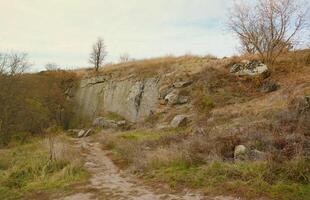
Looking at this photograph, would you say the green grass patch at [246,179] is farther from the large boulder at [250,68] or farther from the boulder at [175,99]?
the large boulder at [250,68]

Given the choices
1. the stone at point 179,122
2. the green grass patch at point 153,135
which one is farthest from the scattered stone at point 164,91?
the green grass patch at point 153,135

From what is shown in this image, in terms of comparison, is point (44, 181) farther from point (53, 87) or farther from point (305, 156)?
point (53, 87)

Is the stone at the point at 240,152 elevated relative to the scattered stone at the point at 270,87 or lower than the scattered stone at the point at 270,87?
lower

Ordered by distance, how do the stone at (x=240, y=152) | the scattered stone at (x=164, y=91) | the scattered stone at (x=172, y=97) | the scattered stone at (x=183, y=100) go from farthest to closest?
the scattered stone at (x=164, y=91) → the scattered stone at (x=172, y=97) → the scattered stone at (x=183, y=100) → the stone at (x=240, y=152)

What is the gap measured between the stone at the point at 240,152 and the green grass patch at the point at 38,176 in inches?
199

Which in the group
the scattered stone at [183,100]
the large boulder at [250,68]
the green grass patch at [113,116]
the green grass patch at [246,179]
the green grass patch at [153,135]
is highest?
the large boulder at [250,68]

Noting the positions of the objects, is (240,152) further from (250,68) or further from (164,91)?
(164,91)

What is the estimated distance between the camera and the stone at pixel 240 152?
36.4 ft

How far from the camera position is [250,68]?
2697 cm

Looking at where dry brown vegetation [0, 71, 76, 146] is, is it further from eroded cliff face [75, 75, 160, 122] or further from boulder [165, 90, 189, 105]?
boulder [165, 90, 189, 105]

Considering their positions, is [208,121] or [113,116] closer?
[208,121]

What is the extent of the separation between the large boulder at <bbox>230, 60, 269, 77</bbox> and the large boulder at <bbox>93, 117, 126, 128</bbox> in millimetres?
9666

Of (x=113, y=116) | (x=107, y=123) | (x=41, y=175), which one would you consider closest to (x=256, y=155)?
(x=41, y=175)

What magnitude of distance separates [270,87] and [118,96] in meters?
15.3
